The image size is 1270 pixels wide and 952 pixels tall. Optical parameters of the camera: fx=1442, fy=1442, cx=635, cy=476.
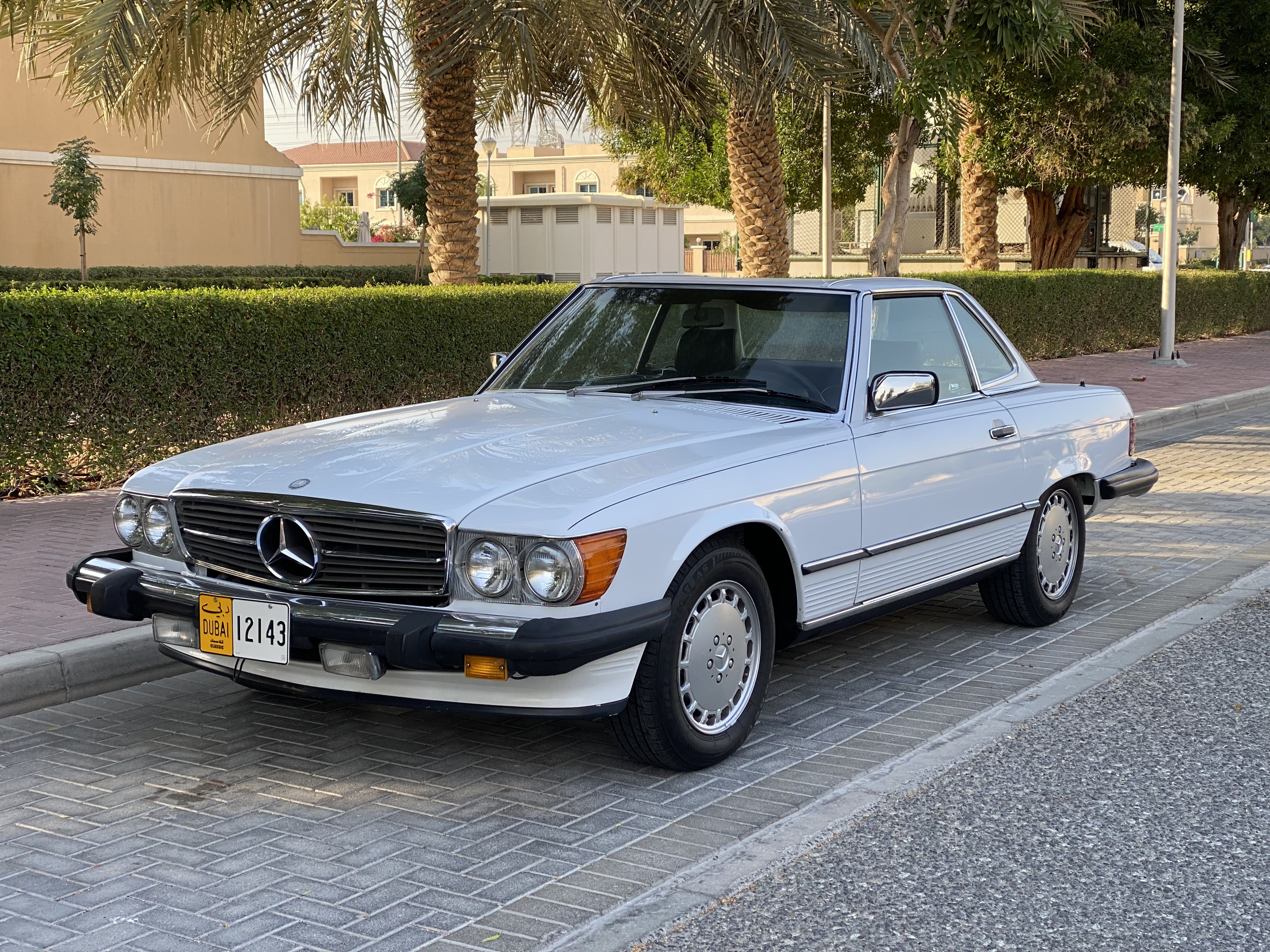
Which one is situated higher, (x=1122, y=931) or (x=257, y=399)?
(x=257, y=399)

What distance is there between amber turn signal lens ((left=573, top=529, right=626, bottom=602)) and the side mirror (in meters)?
1.65

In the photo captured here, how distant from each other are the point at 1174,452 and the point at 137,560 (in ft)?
36.1

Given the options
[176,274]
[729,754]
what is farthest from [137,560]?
[176,274]

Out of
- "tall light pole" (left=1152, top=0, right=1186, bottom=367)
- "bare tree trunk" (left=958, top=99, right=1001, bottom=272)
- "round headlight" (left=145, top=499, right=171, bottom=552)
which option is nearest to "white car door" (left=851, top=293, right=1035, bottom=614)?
"round headlight" (left=145, top=499, right=171, bottom=552)

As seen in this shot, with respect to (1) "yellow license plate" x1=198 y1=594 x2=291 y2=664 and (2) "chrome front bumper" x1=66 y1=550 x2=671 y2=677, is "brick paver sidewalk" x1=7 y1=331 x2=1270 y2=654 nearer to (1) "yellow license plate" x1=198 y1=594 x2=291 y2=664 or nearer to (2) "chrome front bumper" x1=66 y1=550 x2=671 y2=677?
(1) "yellow license plate" x1=198 y1=594 x2=291 y2=664

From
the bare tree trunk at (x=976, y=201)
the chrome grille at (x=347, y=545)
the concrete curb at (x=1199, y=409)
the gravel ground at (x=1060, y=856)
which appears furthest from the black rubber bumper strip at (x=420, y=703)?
the bare tree trunk at (x=976, y=201)

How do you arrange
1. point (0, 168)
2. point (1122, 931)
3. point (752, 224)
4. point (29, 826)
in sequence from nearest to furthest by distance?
point (1122, 931)
point (29, 826)
point (752, 224)
point (0, 168)

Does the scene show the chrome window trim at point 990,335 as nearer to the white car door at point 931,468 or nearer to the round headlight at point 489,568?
the white car door at point 931,468

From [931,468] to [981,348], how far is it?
1139 mm

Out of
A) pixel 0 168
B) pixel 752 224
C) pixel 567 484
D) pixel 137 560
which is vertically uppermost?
pixel 0 168

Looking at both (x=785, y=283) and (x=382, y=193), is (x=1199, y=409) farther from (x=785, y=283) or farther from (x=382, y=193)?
(x=382, y=193)

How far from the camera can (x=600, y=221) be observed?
34156 mm

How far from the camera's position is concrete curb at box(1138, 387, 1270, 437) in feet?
51.4

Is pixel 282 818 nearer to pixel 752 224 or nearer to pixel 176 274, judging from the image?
pixel 752 224
